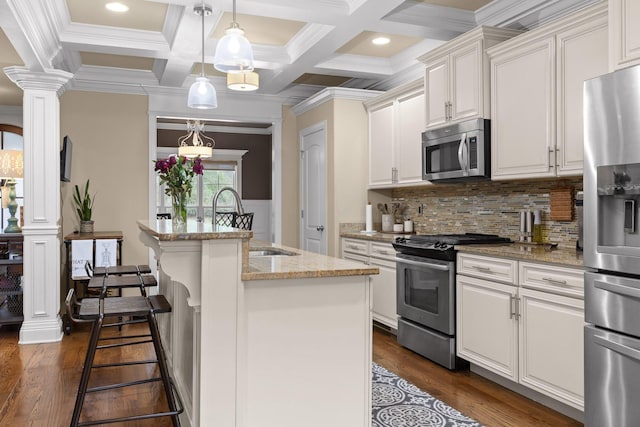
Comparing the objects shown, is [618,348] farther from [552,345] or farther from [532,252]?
[532,252]

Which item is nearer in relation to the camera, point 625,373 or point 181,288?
point 625,373

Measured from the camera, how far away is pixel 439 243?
3736mm

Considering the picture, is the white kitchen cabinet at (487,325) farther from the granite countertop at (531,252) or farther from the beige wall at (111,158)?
the beige wall at (111,158)

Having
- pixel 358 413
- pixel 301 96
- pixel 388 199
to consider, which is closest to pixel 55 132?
pixel 301 96

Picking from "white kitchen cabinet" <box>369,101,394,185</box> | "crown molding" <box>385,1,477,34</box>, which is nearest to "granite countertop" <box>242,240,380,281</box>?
"crown molding" <box>385,1,477,34</box>

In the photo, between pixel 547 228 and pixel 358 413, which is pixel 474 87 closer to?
pixel 547 228

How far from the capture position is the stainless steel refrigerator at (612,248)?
2.23 m

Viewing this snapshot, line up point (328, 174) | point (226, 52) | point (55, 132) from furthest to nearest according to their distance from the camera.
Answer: point (328, 174) → point (55, 132) → point (226, 52)

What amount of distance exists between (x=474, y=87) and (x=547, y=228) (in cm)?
111

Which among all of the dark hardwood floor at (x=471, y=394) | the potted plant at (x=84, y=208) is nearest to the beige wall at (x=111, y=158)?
the potted plant at (x=84, y=208)

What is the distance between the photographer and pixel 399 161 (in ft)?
16.1

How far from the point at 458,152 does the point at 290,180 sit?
297cm

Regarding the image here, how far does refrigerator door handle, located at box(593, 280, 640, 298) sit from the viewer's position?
221 cm

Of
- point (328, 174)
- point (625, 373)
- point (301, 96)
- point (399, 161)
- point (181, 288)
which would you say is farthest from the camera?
point (301, 96)
